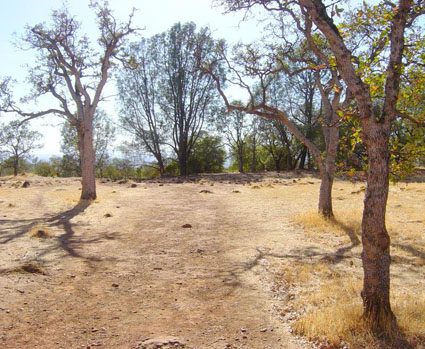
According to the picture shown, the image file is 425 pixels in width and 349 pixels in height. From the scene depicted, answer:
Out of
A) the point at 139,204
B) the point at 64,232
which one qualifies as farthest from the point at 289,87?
the point at 64,232

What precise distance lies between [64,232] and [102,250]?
2.20 meters

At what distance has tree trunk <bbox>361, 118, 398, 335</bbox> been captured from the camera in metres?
4.00

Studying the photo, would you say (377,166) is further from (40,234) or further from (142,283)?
(40,234)

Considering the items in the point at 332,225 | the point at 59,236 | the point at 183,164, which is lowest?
the point at 59,236

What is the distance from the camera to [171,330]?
4105 mm

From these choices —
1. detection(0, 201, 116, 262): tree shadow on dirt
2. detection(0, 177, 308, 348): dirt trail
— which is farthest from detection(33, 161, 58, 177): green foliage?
detection(0, 177, 308, 348): dirt trail

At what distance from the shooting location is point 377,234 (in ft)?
13.4

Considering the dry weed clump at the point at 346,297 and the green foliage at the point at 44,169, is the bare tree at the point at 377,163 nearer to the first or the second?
the dry weed clump at the point at 346,297

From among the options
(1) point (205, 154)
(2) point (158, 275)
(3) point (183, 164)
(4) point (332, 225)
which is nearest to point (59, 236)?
(2) point (158, 275)

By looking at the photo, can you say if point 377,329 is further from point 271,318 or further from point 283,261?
point 283,261

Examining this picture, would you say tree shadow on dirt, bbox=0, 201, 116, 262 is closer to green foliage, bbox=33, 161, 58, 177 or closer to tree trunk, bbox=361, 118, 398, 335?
tree trunk, bbox=361, 118, 398, 335

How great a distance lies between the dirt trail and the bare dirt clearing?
2 centimetres

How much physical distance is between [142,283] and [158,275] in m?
0.43

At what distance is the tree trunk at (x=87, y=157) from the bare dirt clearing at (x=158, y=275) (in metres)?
3.05
